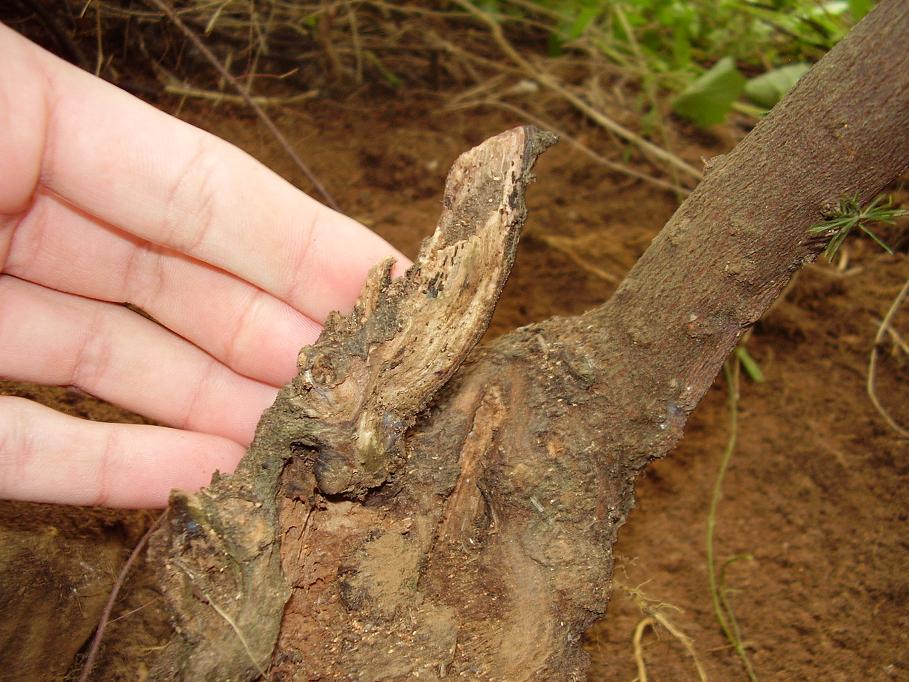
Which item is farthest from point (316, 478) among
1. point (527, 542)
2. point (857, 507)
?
point (857, 507)

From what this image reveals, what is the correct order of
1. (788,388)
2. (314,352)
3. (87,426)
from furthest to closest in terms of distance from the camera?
(788,388), (87,426), (314,352)

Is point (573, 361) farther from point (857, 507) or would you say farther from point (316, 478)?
point (857, 507)

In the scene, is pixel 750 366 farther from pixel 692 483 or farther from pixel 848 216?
pixel 848 216

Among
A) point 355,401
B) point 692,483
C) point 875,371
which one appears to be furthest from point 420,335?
point 875,371

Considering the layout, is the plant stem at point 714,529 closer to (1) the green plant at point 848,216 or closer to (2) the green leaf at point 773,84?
(1) the green plant at point 848,216

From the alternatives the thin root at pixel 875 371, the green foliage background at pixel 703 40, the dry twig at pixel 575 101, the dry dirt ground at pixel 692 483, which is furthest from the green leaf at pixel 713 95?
the thin root at pixel 875 371

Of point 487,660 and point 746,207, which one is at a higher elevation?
point 746,207

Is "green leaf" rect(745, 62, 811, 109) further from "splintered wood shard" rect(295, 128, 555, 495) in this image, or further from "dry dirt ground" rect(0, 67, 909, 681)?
"splintered wood shard" rect(295, 128, 555, 495)
